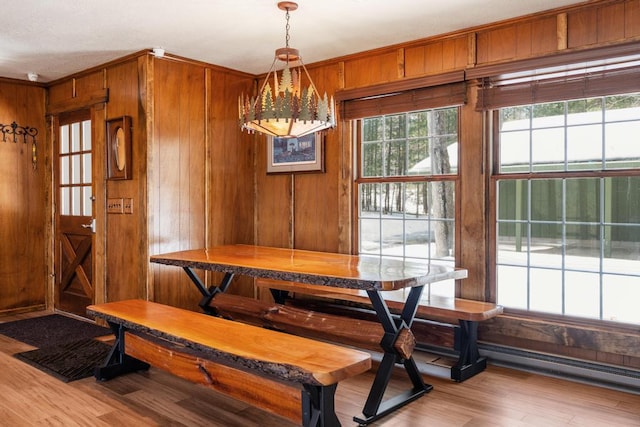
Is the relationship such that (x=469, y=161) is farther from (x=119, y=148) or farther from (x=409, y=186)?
(x=119, y=148)

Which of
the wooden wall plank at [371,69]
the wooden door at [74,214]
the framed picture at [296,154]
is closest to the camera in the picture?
the wooden wall plank at [371,69]

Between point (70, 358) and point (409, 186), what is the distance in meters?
3.07

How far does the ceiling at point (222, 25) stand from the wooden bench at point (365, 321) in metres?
2.10

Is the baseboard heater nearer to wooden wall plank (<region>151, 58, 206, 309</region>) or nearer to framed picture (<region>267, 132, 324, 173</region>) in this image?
framed picture (<region>267, 132, 324, 173</region>)

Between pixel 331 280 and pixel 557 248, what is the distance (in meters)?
1.88

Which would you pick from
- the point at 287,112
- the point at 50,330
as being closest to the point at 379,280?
the point at 287,112

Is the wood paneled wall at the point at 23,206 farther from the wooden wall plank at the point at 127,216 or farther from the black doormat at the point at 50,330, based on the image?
the wooden wall plank at the point at 127,216

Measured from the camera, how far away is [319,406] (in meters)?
2.34

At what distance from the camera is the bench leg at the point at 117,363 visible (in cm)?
351

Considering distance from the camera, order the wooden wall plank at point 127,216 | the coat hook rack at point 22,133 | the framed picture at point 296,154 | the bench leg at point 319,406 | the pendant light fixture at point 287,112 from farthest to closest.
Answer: the coat hook rack at point 22,133, the framed picture at point 296,154, the wooden wall plank at point 127,216, the pendant light fixture at point 287,112, the bench leg at point 319,406

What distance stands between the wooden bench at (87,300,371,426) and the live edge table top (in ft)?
1.17

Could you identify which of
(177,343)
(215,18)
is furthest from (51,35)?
(177,343)

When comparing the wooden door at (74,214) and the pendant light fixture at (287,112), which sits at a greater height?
the pendant light fixture at (287,112)

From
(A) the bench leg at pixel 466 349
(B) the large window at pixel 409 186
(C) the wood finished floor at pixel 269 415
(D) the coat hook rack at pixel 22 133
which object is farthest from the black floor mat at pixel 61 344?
(A) the bench leg at pixel 466 349
